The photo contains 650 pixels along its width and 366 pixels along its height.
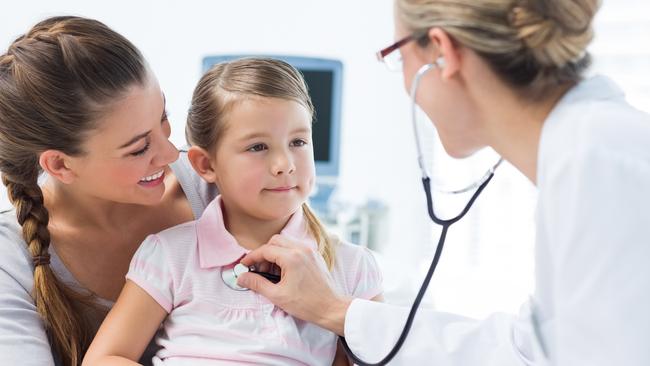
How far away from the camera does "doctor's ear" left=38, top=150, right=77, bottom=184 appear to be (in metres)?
1.46

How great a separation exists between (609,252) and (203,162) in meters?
0.81

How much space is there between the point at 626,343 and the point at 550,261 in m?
0.16

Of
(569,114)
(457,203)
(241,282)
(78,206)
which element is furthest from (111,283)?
(457,203)

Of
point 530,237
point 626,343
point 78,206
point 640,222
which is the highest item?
point 640,222

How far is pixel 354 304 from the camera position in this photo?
1.37m

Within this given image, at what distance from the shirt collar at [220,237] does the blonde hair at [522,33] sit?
55 cm

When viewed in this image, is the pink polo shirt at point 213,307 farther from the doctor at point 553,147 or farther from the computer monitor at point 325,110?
the computer monitor at point 325,110

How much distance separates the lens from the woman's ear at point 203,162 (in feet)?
4.99

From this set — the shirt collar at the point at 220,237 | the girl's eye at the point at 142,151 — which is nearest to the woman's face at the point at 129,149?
the girl's eye at the point at 142,151

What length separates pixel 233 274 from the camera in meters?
1.44

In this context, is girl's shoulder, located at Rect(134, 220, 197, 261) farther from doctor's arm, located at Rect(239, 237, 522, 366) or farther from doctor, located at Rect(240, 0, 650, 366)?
doctor, located at Rect(240, 0, 650, 366)

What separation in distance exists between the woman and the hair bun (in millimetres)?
691

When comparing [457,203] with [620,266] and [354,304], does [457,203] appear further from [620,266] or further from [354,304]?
[620,266]

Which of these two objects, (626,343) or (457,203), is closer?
(626,343)
